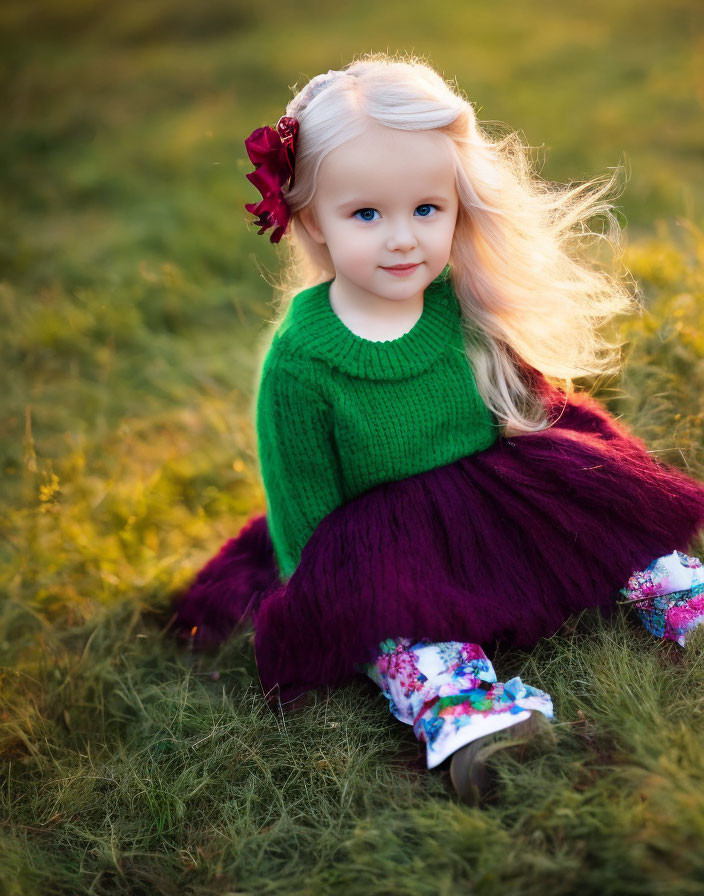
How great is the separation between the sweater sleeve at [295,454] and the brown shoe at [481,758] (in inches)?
24.2

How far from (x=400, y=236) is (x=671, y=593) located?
0.97 m

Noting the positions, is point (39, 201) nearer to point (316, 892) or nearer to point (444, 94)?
point (444, 94)

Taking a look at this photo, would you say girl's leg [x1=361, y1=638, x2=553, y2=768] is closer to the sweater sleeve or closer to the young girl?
the young girl

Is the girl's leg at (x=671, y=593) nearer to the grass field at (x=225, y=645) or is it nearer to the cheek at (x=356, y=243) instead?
the grass field at (x=225, y=645)

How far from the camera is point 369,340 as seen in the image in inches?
77.9

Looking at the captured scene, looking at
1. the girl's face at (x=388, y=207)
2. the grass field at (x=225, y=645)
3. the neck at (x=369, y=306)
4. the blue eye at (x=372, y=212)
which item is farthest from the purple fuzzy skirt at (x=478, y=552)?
the blue eye at (x=372, y=212)

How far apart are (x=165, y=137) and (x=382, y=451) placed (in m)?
5.30

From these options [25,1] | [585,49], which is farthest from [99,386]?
[25,1]

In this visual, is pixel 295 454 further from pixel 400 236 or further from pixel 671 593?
pixel 671 593

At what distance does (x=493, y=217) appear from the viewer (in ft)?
6.62

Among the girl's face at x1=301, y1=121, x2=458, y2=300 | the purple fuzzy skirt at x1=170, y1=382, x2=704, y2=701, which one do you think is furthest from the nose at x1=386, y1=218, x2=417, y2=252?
the purple fuzzy skirt at x1=170, y1=382, x2=704, y2=701

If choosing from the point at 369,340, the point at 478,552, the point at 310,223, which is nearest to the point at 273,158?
the point at 310,223

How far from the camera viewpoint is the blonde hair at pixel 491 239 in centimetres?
184

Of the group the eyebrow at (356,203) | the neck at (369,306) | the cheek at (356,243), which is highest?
the eyebrow at (356,203)
